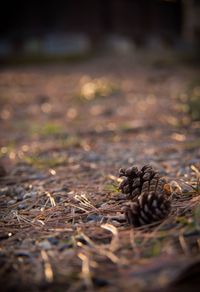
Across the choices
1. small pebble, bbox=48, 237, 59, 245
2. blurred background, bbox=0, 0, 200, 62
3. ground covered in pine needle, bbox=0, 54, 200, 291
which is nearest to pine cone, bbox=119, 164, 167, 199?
ground covered in pine needle, bbox=0, 54, 200, 291

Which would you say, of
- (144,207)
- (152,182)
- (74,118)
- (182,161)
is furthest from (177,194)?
(74,118)

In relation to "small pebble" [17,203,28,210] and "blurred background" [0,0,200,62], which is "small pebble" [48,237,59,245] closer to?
"small pebble" [17,203,28,210]

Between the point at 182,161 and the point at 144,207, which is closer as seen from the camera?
the point at 144,207

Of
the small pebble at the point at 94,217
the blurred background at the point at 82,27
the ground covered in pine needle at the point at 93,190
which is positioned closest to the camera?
the ground covered in pine needle at the point at 93,190

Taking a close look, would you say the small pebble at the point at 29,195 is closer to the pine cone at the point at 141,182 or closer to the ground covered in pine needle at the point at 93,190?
the ground covered in pine needle at the point at 93,190

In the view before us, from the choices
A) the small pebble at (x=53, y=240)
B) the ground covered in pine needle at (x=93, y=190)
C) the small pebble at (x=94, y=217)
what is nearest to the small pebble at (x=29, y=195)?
the ground covered in pine needle at (x=93, y=190)

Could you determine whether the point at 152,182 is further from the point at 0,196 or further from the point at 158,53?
the point at 158,53
